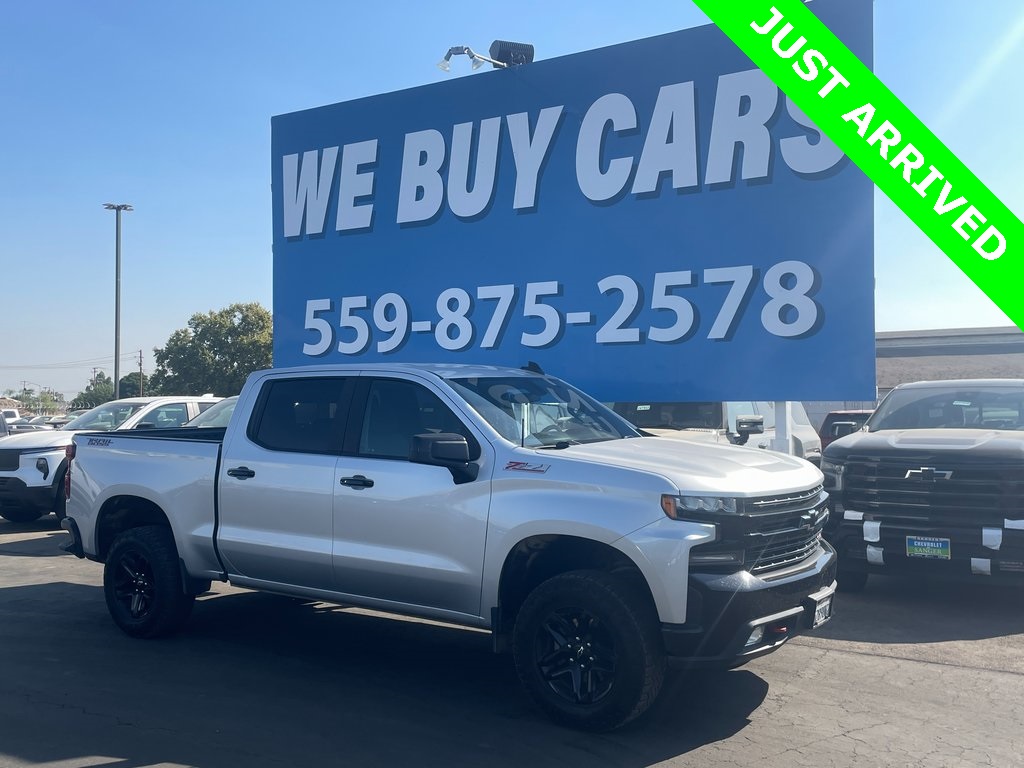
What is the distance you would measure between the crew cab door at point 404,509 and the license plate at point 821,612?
1.83 meters

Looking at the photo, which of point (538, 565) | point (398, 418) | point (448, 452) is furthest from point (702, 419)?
point (448, 452)

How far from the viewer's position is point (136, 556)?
673 centimetres

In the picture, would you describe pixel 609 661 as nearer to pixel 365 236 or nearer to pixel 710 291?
pixel 710 291

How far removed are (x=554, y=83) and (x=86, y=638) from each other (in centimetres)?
812

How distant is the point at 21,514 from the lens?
1282 cm

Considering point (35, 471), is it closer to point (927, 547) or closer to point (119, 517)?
point (119, 517)

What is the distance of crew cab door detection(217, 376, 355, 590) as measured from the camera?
586 cm

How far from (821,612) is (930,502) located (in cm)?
303

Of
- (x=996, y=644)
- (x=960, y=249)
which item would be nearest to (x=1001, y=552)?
(x=996, y=644)

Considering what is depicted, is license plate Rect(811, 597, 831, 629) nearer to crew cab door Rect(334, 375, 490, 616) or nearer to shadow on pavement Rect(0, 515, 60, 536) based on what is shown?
crew cab door Rect(334, 375, 490, 616)

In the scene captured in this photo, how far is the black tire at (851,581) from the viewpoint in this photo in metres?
8.13

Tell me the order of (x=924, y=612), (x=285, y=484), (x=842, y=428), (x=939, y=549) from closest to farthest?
(x=285, y=484) < (x=939, y=549) < (x=924, y=612) < (x=842, y=428)

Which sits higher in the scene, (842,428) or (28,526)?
(842,428)

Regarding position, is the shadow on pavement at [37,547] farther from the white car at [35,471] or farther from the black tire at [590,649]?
the black tire at [590,649]
